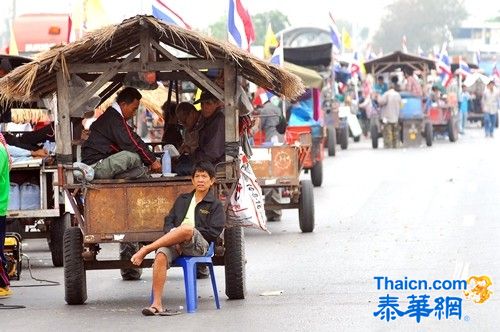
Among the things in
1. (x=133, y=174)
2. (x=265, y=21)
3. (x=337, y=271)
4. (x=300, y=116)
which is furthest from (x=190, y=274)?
(x=265, y=21)

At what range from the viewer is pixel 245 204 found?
13648mm

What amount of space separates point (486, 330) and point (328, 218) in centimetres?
1063

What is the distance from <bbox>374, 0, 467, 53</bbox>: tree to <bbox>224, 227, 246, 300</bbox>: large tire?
372ft

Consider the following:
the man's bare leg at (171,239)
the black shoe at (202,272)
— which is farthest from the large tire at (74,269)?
the black shoe at (202,272)

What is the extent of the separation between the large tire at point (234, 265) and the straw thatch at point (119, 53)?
59.3 inches

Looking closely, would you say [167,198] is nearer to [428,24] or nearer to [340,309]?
[340,309]

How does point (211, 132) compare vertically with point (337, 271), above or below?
above

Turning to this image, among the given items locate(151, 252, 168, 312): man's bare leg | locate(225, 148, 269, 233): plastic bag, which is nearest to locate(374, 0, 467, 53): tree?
locate(225, 148, 269, 233): plastic bag

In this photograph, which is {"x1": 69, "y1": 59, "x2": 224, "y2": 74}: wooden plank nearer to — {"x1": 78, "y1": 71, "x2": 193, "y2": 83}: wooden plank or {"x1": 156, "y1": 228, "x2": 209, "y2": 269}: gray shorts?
{"x1": 78, "y1": 71, "x2": 193, "y2": 83}: wooden plank

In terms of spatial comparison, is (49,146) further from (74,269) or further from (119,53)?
(74,269)

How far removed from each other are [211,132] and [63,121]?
1.39m

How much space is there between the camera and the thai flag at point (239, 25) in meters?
24.0

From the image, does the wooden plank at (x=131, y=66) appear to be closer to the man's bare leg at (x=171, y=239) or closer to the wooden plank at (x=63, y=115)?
the wooden plank at (x=63, y=115)

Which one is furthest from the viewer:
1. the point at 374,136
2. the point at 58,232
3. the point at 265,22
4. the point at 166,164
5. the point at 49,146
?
the point at 265,22
